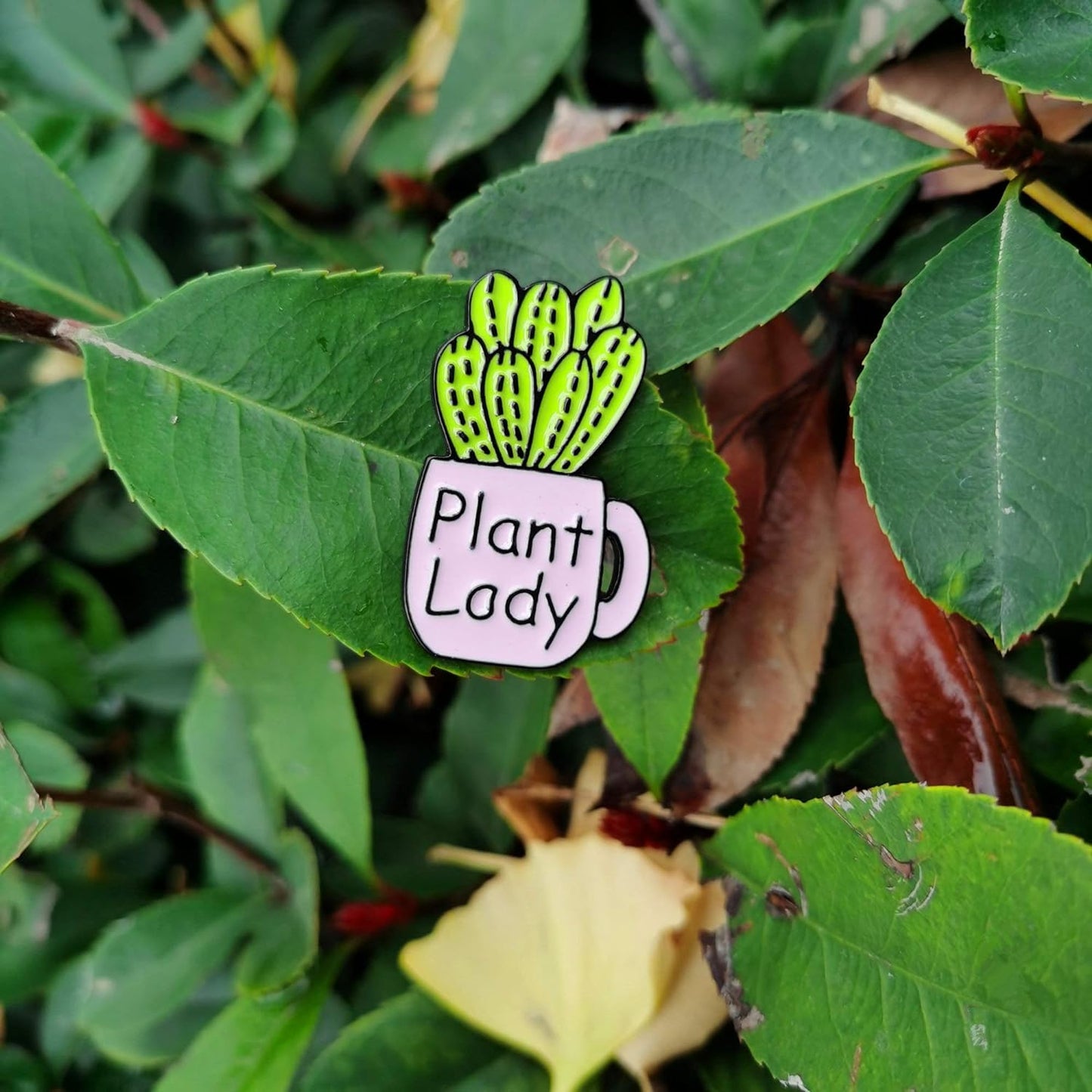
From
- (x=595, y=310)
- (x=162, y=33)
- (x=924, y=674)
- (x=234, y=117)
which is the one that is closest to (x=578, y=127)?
(x=595, y=310)

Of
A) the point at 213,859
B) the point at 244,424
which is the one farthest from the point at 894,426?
the point at 213,859

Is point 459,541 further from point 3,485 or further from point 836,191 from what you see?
point 3,485

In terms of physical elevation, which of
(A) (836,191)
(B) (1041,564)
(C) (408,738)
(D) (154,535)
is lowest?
(C) (408,738)

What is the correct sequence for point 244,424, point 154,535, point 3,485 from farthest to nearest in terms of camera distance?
point 154,535 < point 3,485 < point 244,424

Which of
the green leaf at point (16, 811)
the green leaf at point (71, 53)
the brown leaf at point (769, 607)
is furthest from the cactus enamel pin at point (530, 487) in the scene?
the green leaf at point (71, 53)

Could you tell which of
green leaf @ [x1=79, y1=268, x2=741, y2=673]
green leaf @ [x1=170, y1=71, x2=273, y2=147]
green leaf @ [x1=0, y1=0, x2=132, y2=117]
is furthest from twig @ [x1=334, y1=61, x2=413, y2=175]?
green leaf @ [x1=79, y1=268, x2=741, y2=673]

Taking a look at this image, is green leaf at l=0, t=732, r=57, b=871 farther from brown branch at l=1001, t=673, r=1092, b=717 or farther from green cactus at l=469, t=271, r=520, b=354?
brown branch at l=1001, t=673, r=1092, b=717
